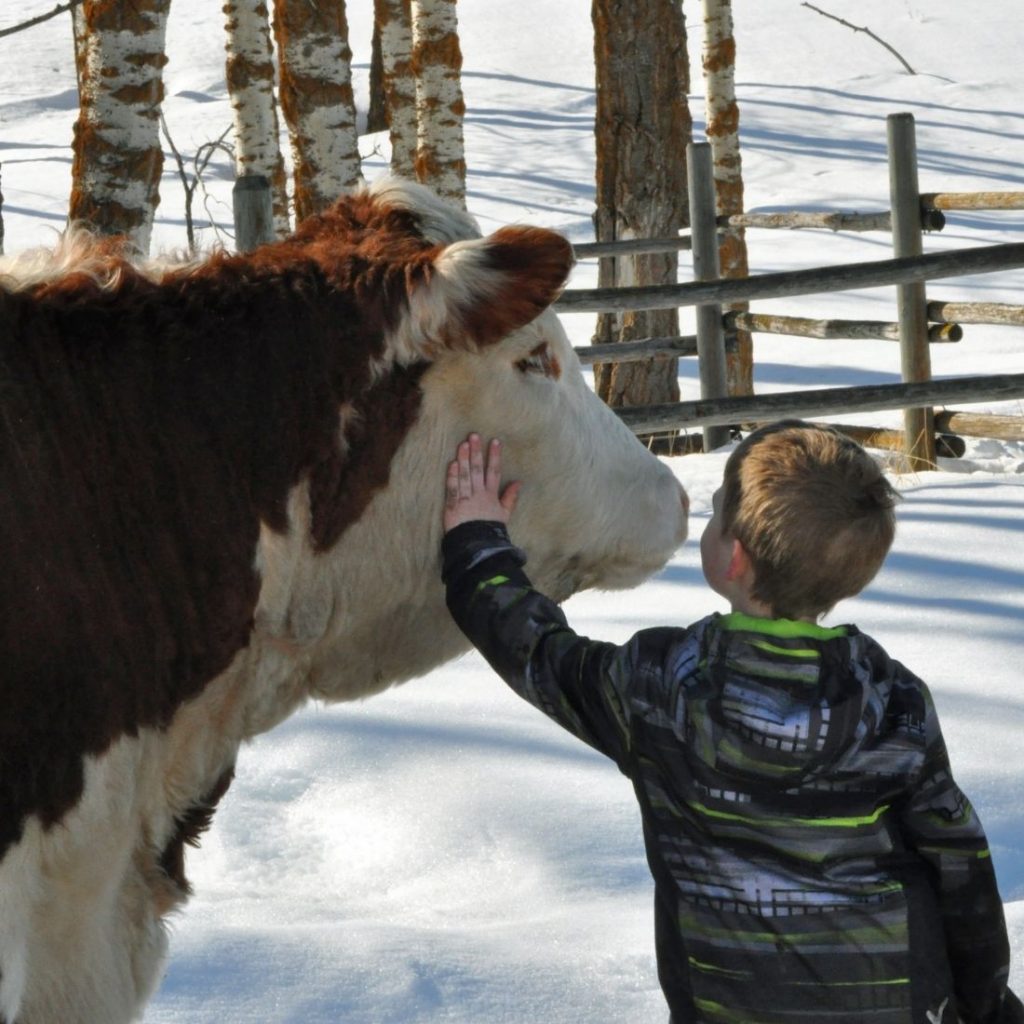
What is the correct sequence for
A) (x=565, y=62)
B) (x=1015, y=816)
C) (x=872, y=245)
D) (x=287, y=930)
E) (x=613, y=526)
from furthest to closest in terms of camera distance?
(x=565, y=62)
(x=872, y=245)
(x=1015, y=816)
(x=287, y=930)
(x=613, y=526)

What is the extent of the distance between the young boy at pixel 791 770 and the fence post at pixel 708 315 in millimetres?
6314

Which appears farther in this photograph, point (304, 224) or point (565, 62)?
point (565, 62)

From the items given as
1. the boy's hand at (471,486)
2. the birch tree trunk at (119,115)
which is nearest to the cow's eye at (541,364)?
the boy's hand at (471,486)

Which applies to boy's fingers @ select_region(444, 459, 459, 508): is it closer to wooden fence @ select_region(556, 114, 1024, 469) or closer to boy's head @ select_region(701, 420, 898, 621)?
boy's head @ select_region(701, 420, 898, 621)

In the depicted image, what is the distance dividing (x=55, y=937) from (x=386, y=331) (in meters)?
0.80

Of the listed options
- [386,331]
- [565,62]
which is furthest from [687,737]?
[565,62]

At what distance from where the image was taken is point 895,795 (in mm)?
1796

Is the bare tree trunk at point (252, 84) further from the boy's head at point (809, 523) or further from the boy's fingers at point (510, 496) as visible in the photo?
the boy's head at point (809, 523)

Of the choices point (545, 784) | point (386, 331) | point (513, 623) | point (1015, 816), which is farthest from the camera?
point (545, 784)

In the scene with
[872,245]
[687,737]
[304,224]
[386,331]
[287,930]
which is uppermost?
[872,245]

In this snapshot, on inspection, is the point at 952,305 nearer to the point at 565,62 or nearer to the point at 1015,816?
the point at 1015,816

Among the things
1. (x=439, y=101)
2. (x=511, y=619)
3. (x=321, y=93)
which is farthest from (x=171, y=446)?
(x=439, y=101)

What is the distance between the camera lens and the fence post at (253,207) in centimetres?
503

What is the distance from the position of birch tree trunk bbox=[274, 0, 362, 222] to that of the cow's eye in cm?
587
